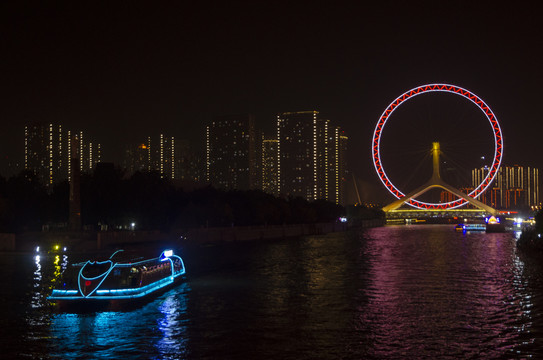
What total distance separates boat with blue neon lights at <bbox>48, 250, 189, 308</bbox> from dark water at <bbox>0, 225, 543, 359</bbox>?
65cm

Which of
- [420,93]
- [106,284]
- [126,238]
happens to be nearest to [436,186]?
[420,93]

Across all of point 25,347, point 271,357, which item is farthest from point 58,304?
point 271,357

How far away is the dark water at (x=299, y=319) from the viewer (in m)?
17.2

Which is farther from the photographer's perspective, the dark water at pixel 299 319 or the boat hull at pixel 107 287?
the boat hull at pixel 107 287

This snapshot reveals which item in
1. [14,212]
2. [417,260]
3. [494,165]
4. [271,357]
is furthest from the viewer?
[494,165]

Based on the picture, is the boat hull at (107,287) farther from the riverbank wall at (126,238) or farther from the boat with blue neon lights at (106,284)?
the riverbank wall at (126,238)

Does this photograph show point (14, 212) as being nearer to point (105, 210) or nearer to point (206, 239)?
point (105, 210)

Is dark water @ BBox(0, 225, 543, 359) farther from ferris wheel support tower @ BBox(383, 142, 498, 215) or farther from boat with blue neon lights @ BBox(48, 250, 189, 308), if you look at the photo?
ferris wheel support tower @ BBox(383, 142, 498, 215)

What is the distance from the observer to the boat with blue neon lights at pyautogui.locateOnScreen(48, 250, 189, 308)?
23203 mm

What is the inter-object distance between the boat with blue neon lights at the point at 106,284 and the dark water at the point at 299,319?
653 millimetres

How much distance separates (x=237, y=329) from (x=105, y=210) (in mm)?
54244

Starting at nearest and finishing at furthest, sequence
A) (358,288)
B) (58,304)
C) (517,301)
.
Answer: (58,304), (517,301), (358,288)

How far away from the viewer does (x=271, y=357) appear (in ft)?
53.9

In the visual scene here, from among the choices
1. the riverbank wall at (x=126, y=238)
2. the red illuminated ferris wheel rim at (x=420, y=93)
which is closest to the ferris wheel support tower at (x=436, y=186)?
the red illuminated ferris wheel rim at (x=420, y=93)
